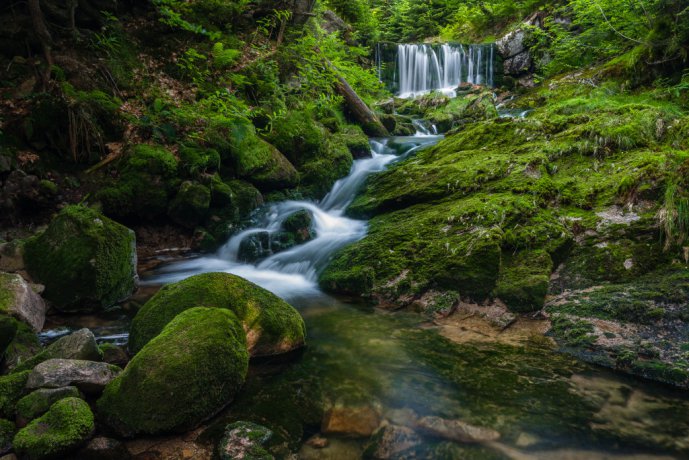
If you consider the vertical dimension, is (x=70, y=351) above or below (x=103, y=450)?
above

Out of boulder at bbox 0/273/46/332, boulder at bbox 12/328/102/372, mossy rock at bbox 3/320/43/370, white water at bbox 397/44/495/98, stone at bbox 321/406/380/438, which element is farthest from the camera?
white water at bbox 397/44/495/98

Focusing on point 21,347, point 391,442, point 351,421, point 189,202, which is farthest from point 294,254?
point 391,442

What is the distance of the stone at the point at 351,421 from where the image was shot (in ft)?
9.45

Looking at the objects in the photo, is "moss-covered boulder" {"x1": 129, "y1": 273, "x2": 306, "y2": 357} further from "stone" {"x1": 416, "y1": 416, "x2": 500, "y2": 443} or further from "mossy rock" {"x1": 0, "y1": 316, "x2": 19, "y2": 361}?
"stone" {"x1": 416, "y1": 416, "x2": 500, "y2": 443}

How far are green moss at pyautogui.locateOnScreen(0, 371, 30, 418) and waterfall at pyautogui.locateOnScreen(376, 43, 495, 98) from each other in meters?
20.0

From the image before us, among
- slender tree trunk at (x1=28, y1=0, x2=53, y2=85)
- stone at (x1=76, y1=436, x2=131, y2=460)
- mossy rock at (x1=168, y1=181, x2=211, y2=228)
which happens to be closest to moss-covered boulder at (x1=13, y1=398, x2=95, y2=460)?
stone at (x1=76, y1=436, x2=131, y2=460)

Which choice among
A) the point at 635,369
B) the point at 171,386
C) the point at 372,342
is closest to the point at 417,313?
the point at 372,342

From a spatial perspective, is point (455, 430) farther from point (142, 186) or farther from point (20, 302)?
point (142, 186)

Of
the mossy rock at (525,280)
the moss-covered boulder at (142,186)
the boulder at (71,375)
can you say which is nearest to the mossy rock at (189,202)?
the moss-covered boulder at (142,186)

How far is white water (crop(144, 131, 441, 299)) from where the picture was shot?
20.1ft

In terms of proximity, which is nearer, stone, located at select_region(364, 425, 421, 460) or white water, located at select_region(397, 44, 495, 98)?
stone, located at select_region(364, 425, 421, 460)

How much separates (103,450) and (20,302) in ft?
7.89

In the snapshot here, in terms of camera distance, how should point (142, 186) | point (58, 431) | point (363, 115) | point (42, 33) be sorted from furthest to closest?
point (363, 115) < point (42, 33) < point (142, 186) < point (58, 431)

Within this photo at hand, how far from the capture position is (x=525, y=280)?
14.2 ft
